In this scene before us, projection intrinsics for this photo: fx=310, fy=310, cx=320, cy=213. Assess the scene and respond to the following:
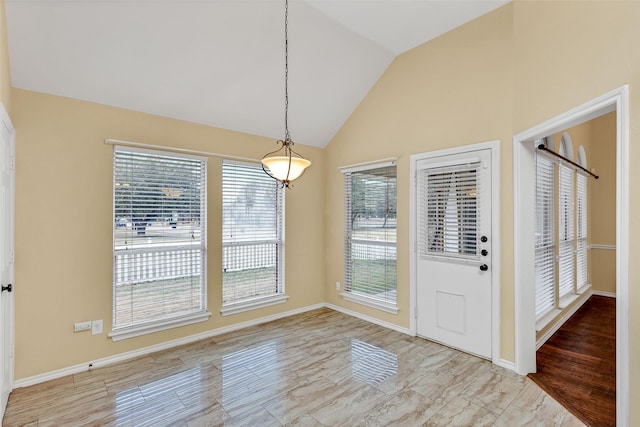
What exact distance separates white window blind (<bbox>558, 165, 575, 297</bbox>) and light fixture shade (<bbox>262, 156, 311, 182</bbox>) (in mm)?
3758

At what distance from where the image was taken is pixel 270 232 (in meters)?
4.46

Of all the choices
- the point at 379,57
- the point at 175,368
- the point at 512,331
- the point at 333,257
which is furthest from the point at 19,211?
the point at 512,331

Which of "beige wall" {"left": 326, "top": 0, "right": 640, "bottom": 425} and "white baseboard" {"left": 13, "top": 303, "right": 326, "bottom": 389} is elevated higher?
"beige wall" {"left": 326, "top": 0, "right": 640, "bottom": 425}

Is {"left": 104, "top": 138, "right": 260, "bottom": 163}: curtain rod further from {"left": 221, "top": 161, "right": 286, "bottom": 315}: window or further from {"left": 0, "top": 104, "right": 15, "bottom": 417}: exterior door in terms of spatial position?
{"left": 0, "top": 104, "right": 15, "bottom": 417}: exterior door

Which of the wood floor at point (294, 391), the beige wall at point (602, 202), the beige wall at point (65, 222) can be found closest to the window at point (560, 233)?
the beige wall at point (602, 202)

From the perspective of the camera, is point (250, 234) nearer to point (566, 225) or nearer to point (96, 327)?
point (96, 327)

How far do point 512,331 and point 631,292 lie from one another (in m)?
1.50

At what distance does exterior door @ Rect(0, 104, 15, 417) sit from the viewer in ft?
7.18

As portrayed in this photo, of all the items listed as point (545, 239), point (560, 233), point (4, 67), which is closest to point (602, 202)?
point (560, 233)

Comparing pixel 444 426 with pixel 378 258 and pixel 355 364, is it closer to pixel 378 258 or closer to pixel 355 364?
pixel 355 364

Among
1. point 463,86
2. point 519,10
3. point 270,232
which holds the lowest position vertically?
point 270,232

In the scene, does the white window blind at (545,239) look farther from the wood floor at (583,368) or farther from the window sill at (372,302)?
the window sill at (372,302)

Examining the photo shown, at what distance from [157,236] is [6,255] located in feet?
3.95

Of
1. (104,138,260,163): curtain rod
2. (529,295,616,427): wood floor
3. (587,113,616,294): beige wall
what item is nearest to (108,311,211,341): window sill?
(104,138,260,163): curtain rod
